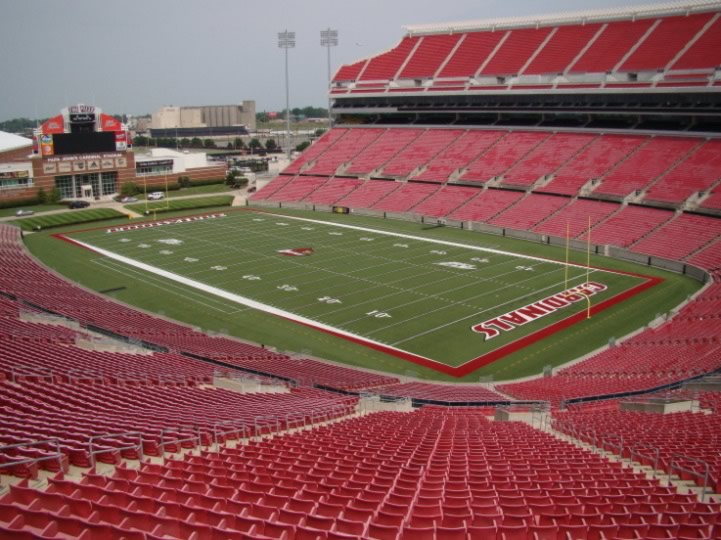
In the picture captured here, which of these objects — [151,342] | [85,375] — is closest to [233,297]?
[151,342]

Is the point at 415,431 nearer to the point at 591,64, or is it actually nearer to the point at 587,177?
the point at 587,177

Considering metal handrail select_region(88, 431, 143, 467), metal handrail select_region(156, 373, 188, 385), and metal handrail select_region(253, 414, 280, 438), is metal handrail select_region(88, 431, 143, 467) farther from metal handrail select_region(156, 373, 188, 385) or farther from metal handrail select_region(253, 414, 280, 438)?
metal handrail select_region(156, 373, 188, 385)

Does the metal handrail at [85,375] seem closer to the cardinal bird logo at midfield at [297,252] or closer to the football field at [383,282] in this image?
the football field at [383,282]

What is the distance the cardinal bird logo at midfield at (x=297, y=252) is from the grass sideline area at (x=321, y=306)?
874 mm

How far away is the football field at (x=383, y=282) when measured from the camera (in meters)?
27.9

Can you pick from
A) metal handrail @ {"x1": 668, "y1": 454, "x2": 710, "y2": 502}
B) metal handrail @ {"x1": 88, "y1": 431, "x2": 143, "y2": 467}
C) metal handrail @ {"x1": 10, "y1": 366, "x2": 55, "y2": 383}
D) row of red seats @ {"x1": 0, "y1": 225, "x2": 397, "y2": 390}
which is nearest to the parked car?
row of red seats @ {"x1": 0, "y1": 225, "x2": 397, "y2": 390}

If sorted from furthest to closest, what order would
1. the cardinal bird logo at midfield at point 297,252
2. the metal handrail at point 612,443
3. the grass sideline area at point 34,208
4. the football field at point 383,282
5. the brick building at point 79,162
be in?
the brick building at point 79,162
the grass sideline area at point 34,208
the cardinal bird logo at midfield at point 297,252
the football field at point 383,282
the metal handrail at point 612,443

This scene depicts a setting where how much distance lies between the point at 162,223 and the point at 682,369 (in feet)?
141

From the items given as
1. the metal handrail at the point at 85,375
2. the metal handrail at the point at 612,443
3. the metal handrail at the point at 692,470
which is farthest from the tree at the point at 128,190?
the metal handrail at the point at 692,470

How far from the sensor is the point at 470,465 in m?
10.2

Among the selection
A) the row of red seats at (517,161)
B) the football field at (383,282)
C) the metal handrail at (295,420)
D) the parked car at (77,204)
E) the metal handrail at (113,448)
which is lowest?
the football field at (383,282)

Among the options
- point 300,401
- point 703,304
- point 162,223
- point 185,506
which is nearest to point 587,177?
point 703,304

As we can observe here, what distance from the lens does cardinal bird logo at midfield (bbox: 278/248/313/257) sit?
1632 inches

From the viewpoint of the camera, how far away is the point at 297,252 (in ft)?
138
